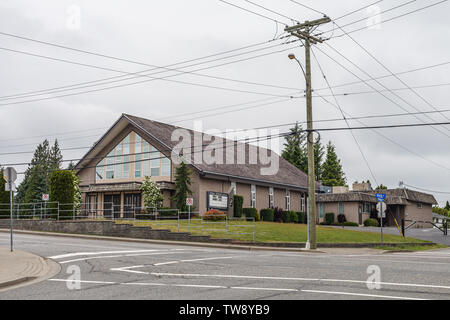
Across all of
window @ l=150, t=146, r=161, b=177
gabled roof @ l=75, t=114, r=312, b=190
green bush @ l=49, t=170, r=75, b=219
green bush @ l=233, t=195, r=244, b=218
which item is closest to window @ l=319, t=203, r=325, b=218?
gabled roof @ l=75, t=114, r=312, b=190

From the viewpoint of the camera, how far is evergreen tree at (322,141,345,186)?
82375 millimetres

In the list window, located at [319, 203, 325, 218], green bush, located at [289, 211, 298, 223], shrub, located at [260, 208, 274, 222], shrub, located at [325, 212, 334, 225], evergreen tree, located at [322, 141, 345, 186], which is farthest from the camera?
evergreen tree, located at [322, 141, 345, 186]

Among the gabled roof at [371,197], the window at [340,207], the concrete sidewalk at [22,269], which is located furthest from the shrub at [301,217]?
the concrete sidewalk at [22,269]

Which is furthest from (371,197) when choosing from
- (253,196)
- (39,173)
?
(39,173)

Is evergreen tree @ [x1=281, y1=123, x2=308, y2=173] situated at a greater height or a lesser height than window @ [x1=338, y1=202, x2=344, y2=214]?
greater

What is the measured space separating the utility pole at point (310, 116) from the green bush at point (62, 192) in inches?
774

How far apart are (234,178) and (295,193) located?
12.3 metres

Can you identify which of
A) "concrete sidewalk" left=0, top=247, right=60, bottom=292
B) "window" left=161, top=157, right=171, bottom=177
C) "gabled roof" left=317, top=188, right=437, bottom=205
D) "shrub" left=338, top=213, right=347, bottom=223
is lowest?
"shrub" left=338, top=213, right=347, bottom=223

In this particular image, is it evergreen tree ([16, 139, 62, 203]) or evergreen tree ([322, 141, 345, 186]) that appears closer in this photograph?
evergreen tree ([16, 139, 62, 203])

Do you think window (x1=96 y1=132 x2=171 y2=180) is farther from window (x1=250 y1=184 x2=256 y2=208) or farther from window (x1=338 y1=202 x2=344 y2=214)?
window (x1=338 y1=202 x2=344 y2=214)

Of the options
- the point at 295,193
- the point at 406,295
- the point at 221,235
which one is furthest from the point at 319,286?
the point at 295,193

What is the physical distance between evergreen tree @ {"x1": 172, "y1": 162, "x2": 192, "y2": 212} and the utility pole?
13697 mm

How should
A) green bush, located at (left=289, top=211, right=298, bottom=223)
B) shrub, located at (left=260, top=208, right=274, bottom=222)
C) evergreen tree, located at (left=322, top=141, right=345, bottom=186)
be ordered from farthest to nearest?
evergreen tree, located at (left=322, top=141, right=345, bottom=186)
green bush, located at (left=289, top=211, right=298, bottom=223)
shrub, located at (left=260, top=208, right=274, bottom=222)

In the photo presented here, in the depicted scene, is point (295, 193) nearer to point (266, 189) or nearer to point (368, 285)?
point (266, 189)
